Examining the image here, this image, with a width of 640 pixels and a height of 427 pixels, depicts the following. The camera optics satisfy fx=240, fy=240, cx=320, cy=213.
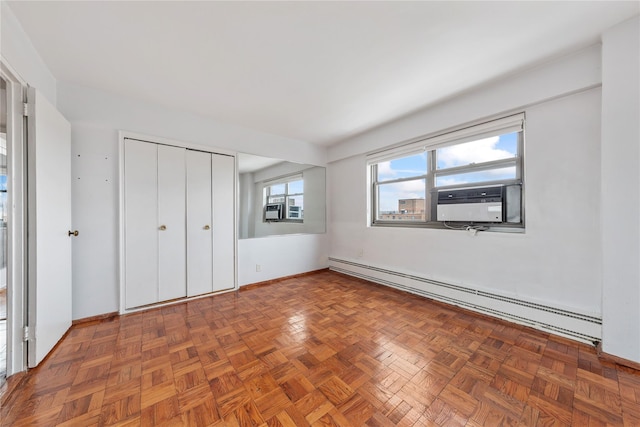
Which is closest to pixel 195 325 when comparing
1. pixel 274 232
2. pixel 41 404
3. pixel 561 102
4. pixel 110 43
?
pixel 41 404

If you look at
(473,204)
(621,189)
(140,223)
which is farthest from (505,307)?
(140,223)

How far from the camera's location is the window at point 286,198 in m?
4.06

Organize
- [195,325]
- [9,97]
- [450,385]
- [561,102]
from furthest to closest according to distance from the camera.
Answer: [195,325], [561,102], [9,97], [450,385]

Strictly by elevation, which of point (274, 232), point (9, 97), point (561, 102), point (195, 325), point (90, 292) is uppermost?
point (561, 102)

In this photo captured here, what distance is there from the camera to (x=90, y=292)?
8.23 feet

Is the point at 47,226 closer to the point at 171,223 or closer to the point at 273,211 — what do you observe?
the point at 171,223

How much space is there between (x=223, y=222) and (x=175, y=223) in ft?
1.97

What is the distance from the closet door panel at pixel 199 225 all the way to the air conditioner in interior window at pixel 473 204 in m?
3.09

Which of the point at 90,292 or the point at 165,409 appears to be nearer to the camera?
the point at 165,409

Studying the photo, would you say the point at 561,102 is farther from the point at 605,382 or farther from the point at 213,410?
the point at 213,410

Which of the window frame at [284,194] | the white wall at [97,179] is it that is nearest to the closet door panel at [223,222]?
the window frame at [284,194]

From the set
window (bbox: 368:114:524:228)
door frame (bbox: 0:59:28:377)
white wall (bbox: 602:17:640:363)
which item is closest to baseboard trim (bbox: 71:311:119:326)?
door frame (bbox: 0:59:28:377)

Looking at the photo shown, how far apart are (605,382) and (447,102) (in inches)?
109

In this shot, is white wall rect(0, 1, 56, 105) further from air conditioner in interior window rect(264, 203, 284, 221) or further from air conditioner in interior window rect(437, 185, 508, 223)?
air conditioner in interior window rect(437, 185, 508, 223)
